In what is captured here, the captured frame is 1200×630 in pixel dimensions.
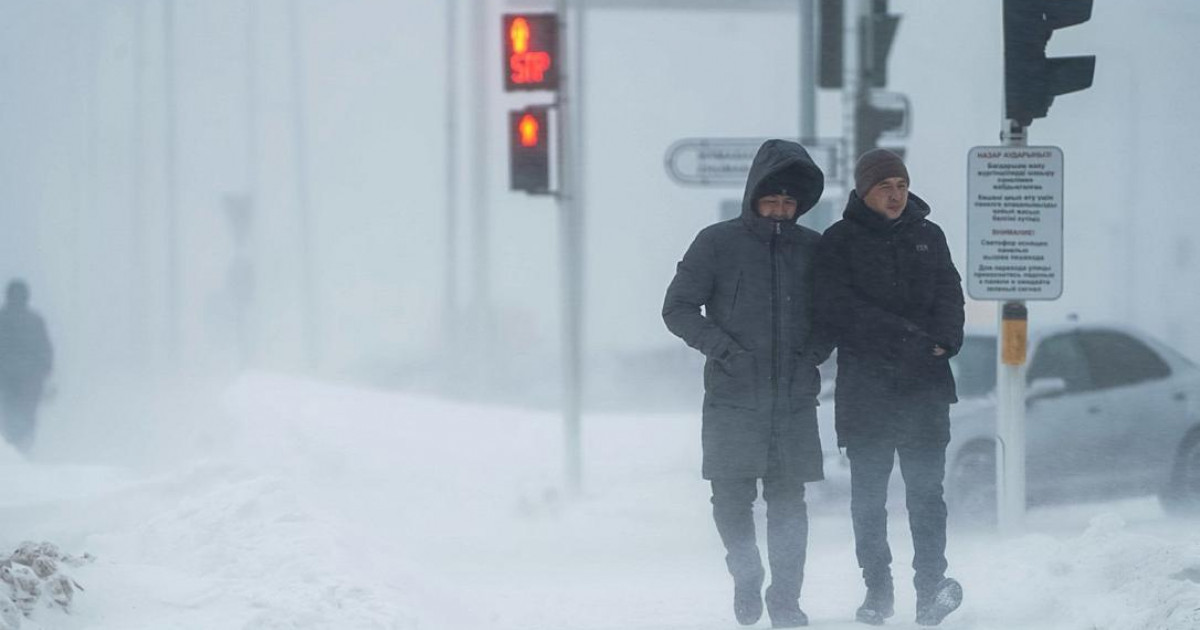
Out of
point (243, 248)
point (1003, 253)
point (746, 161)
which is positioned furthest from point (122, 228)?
point (1003, 253)

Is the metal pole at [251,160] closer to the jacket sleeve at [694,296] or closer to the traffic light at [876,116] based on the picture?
the traffic light at [876,116]

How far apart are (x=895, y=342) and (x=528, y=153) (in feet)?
16.6

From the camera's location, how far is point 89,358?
47.8 feet

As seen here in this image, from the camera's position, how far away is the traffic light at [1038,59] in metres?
6.48

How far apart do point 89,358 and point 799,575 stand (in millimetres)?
11050

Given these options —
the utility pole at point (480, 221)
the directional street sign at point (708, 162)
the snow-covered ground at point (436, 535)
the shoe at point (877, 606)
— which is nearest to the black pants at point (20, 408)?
the snow-covered ground at point (436, 535)

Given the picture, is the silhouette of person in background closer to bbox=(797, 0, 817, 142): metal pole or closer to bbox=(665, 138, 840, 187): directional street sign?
bbox=(665, 138, 840, 187): directional street sign

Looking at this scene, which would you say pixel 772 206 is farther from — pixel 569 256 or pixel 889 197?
pixel 569 256

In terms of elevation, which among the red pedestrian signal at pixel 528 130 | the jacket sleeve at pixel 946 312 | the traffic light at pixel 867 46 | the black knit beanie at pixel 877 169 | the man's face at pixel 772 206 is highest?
the traffic light at pixel 867 46

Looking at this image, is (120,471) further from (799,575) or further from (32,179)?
(799,575)

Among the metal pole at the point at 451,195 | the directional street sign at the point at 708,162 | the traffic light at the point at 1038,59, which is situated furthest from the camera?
the metal pole at the point at 451,195

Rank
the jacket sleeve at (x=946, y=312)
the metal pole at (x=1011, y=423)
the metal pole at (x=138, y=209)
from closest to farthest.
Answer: the jacket sleeve at (x=946, y=312)
the metal pole at (x=1011, y=423)
the metal pole at (x=138, y=209)

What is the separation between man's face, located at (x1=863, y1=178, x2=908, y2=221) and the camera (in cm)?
505

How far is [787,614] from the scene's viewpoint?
5.20 meters
